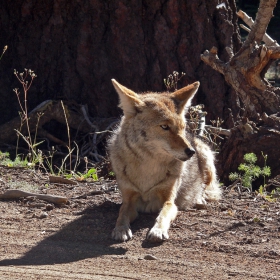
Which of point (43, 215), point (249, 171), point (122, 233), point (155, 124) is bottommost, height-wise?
point (43, 215)

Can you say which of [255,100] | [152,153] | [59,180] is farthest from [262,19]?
[59,180]

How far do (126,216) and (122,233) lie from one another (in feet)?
1.33

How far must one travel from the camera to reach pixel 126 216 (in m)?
5.87

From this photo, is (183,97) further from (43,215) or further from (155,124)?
(43,215)

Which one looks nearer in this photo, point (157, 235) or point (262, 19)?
point (157, 235)

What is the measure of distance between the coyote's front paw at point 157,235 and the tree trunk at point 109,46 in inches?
176

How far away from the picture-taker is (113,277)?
14.8ft

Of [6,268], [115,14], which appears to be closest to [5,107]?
[115,14]

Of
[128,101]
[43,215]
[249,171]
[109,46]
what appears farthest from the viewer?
[109,46]

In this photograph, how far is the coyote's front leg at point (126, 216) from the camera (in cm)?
548

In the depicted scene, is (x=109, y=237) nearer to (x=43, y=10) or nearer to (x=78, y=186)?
(x=78, y=186)

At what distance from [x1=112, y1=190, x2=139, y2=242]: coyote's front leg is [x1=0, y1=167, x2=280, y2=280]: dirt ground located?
0.26 ft

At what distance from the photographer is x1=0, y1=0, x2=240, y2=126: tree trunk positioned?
971 cm

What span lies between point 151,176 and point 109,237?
1.03m
